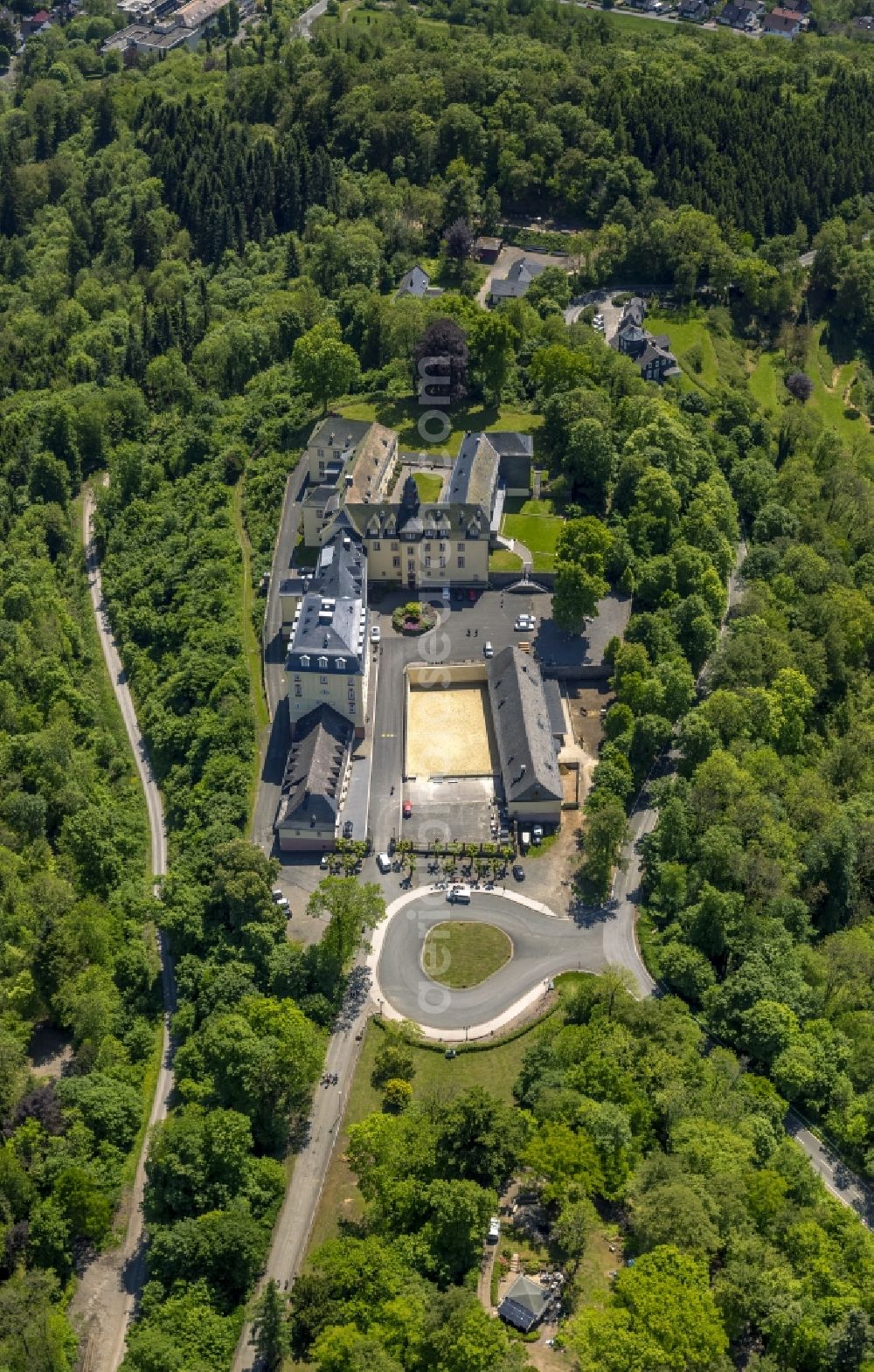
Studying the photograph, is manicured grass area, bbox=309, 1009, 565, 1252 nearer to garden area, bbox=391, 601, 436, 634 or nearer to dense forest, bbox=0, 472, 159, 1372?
dense forest, bbox=0, 472, 159, 1372

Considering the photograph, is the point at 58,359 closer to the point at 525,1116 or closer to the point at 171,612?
the point at 171,612

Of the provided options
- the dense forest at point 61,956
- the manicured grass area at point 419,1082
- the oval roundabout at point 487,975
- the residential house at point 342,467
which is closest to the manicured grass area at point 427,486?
the residential house at point 342,467

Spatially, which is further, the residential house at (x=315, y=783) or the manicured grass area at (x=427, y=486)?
the manicured grass area at (x=427, y=486)

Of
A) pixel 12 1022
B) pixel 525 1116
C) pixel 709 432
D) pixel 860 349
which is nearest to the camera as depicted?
pixel 525 1116

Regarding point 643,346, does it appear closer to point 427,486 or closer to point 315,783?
point 427,486

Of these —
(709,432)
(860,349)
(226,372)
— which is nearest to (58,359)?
(226,372)

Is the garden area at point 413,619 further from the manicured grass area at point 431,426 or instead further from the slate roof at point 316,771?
the manicured grass area at point 431,426
